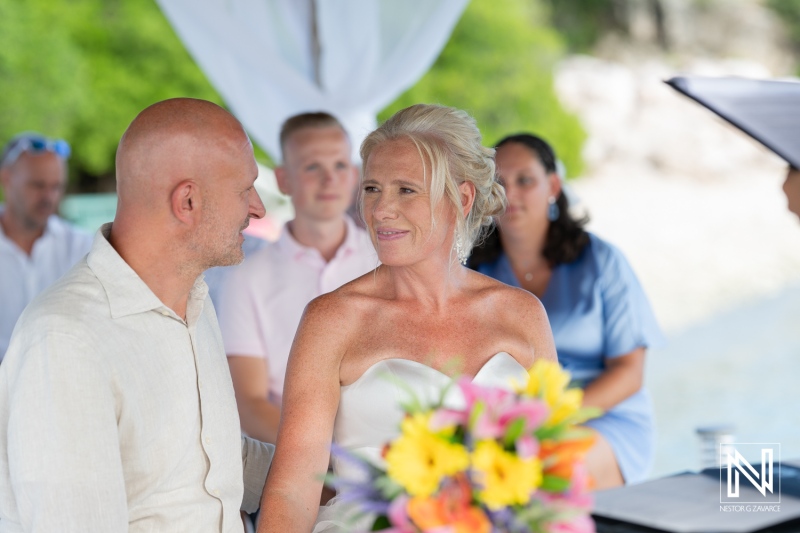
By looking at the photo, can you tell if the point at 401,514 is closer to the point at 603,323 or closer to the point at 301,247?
the point at 301,247

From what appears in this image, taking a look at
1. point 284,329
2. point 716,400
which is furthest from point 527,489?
point 716,400

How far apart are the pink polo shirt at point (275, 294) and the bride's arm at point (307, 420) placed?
3.10 ft

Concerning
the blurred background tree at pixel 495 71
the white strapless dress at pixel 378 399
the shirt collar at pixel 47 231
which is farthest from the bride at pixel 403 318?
the blurred background tree at pixel 495 71

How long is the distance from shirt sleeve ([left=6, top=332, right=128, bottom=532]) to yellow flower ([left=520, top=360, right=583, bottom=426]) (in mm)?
756

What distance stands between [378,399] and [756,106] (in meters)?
1.02

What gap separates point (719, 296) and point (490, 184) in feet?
38.2

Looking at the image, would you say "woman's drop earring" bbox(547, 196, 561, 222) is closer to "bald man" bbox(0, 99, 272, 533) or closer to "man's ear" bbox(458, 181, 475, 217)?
"man's ear" bbox(458, 181, 475, 217)

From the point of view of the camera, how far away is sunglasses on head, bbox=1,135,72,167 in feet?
15.8

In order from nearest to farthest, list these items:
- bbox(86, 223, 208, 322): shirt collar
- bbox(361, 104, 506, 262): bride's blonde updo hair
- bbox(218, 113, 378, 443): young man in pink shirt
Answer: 1. bbox(86, 223, 208, 322): shirt collar
2. bbox(361, 104, 506, 262): bride's blonde updo hair
3. bbox(218, 113, 378, 443): young man in pink shirt

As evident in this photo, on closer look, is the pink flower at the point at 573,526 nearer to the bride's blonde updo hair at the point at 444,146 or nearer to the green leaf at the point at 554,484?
the green leaf at the point at 554,484

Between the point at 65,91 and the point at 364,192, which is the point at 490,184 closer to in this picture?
the point at 364,192

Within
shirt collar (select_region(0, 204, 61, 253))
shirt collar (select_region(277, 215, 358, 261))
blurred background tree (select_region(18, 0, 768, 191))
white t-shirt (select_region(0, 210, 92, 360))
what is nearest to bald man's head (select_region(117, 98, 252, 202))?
shirt collar (select_region(277, 215, 358, 261))

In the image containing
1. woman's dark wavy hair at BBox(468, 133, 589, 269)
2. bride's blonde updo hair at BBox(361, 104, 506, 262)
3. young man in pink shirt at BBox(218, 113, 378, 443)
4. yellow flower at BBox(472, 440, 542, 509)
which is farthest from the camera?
woman's dark wavy hair at BBox(468, 133, 589, 269)

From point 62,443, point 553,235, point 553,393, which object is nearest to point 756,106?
point 553,393
